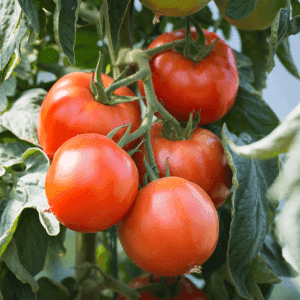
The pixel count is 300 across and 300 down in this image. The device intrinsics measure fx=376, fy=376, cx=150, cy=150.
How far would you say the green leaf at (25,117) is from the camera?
0.55 metres

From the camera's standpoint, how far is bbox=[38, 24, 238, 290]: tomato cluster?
38 centimetres

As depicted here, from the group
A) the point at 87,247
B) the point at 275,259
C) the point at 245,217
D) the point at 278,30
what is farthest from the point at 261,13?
the point at 87,247

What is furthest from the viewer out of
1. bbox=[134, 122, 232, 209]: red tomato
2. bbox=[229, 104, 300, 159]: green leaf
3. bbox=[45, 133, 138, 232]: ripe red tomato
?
bbox=[134, 122, 232, 209]: red tomato

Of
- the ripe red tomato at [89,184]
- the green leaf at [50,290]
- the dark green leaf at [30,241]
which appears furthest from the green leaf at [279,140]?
the green leaf at [50,290]

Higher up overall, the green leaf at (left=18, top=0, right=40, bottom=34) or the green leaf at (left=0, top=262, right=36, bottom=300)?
the green leaf at (left=18, top=0, right=40, bottom=34)

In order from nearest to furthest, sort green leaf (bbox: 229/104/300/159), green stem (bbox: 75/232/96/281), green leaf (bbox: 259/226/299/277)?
1. green leaf (bbox: 229/104/300/159)
2. green leaf (bbox: 259/226/299/277)
3. green stem (bbox: 75/232/96/281)

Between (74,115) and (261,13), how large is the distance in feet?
0.97

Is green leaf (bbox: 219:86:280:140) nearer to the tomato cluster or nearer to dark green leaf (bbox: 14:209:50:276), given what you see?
the tomato cluster

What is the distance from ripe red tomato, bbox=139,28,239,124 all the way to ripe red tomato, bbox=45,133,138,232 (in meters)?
0.18

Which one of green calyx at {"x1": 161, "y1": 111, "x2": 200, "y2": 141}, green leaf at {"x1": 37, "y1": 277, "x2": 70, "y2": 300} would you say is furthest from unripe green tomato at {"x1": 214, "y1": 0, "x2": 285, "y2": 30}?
green leaf at {"x1": 37, "y1": 277, "x2": 70, "y2": 300}

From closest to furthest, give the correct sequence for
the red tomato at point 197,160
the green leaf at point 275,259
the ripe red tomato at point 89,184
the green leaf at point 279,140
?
the green leaf at point 279,140
the ripe red tomato at point 89,184
the red tomato at point 197,160
the green leaf at point 275,259

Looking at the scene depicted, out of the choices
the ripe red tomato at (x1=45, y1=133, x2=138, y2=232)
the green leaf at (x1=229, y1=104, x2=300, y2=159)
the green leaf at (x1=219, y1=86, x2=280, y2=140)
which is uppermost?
the green leaf at (x1=229, y1=104, x2=300, y2=159)

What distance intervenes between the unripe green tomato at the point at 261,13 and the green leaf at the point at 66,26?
209mm

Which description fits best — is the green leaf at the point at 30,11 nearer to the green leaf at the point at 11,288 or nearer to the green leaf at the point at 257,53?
the green leaf at the point at 11,288
